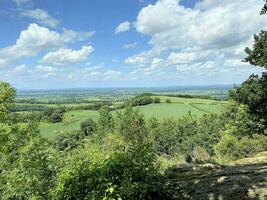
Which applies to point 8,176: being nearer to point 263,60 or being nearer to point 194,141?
point 263,60

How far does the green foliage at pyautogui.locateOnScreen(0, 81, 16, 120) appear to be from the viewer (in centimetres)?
2216

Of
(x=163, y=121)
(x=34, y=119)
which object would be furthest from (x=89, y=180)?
(x=163, y=121)

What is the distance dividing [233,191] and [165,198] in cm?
201

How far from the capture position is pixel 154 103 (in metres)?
185

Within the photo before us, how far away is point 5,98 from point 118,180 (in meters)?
15.6

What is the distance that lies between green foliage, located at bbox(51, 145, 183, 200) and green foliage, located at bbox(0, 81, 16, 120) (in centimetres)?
1357

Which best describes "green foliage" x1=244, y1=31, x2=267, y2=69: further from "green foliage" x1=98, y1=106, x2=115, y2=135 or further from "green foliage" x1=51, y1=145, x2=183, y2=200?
"green foliage" x1=98, y1=106, x2=115, y2=135

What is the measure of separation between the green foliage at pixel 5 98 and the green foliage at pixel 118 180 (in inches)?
534

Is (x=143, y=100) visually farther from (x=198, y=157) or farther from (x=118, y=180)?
(x=118, y=180)

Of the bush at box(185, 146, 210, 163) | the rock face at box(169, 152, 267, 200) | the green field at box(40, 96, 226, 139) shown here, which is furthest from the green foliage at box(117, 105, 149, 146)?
the green field at box(40, 96, 226, 139)

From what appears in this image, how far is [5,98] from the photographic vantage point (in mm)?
22672

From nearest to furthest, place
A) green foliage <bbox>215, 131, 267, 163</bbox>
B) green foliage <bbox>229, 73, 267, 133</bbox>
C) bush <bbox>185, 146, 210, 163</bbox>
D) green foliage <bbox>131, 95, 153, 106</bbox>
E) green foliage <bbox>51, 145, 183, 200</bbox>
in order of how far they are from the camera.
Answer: green foliage <bbox>51, 145, 183, 200</bbox> → bush <bbox>185, 146, 210, 163</bbox> → green foliage <bbox>229, 73, 267, 133</bbox> → green foliage <bbox>215, 131, 267, 163</bbox> → green foliage <bbox>131, 95, 153, 106</bbox>

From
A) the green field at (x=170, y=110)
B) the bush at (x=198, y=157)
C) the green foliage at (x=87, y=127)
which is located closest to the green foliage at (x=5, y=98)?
the bush at (x=198, y=157)

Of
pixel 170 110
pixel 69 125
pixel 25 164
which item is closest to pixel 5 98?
pixel 25 164
